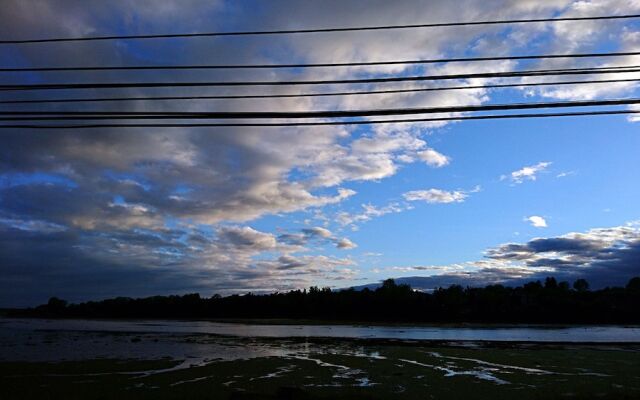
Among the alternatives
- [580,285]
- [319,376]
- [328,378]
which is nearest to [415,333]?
[319,376]

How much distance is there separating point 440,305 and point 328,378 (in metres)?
120

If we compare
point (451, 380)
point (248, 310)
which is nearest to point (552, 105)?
point (451, 380)

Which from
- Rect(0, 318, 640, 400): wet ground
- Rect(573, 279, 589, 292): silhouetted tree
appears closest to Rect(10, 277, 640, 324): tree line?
Rect(573, 279, 589, 292): silhouetted tree

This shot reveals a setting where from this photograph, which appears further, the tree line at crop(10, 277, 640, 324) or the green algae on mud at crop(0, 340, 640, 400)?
the tree line at crop(10, 277, 640, 324)

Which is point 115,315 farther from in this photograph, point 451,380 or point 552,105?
point 552,105

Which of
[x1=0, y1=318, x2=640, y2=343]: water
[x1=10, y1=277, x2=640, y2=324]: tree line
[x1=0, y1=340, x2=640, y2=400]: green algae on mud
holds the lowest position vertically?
[x1=0, y1=340, x2=640, y2=400]: green algae on mud

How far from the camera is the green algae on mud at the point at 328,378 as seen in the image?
67.7 feet

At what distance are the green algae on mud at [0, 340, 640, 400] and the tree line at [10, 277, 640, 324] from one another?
10208 centimetres

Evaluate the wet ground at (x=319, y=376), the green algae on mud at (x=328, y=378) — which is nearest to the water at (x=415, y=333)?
the wet ground at (x=319, y=376)

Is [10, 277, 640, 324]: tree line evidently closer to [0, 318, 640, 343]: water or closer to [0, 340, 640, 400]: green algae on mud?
[0, 318, 640, 343]: water

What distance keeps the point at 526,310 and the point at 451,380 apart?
385 feet

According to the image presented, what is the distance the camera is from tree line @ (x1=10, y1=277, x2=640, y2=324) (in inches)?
5084

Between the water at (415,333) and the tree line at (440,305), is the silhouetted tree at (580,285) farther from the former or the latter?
the water at (415,333)

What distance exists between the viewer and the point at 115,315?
185000 millimetres
